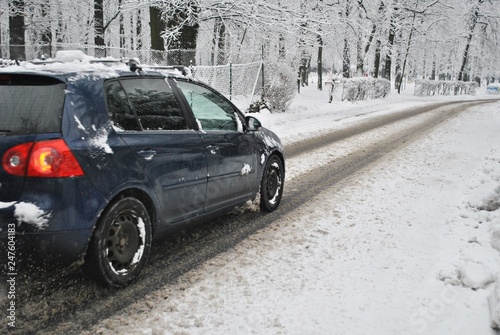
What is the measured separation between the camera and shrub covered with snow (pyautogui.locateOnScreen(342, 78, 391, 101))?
26.4 m

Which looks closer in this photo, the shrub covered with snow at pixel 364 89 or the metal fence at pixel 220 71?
the metal fence at pixel 220 71

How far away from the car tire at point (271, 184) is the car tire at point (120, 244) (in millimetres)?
2090

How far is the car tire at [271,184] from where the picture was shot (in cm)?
516

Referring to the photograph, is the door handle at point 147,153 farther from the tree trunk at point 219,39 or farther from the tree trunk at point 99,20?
the tree trunk at point 99,20

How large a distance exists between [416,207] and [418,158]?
387cm

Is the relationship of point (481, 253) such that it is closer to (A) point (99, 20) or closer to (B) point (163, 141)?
(B) point (163, 141)

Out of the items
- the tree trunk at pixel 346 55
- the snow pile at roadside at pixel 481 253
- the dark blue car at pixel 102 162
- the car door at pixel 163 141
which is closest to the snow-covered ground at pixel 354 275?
the snow pile at roadside at pixel 481 253

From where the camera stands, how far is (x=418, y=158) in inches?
357

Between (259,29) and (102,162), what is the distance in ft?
39.7

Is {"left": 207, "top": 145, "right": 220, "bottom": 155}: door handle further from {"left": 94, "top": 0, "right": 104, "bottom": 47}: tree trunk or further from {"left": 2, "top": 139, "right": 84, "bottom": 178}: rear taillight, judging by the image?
{"left": 94, "top": 0, "right": 104, "bottom": 47}: tree trunk

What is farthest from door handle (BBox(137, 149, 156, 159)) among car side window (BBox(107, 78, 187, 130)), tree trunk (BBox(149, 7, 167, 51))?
tree trunk (BBox(149, 7, 167, 51))

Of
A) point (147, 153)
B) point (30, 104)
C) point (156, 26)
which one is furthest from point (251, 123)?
point (156, 26)

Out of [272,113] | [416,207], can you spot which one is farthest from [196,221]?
[272,113]

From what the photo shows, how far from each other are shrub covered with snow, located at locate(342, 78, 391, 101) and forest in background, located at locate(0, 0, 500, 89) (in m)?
Answer: 1.64
